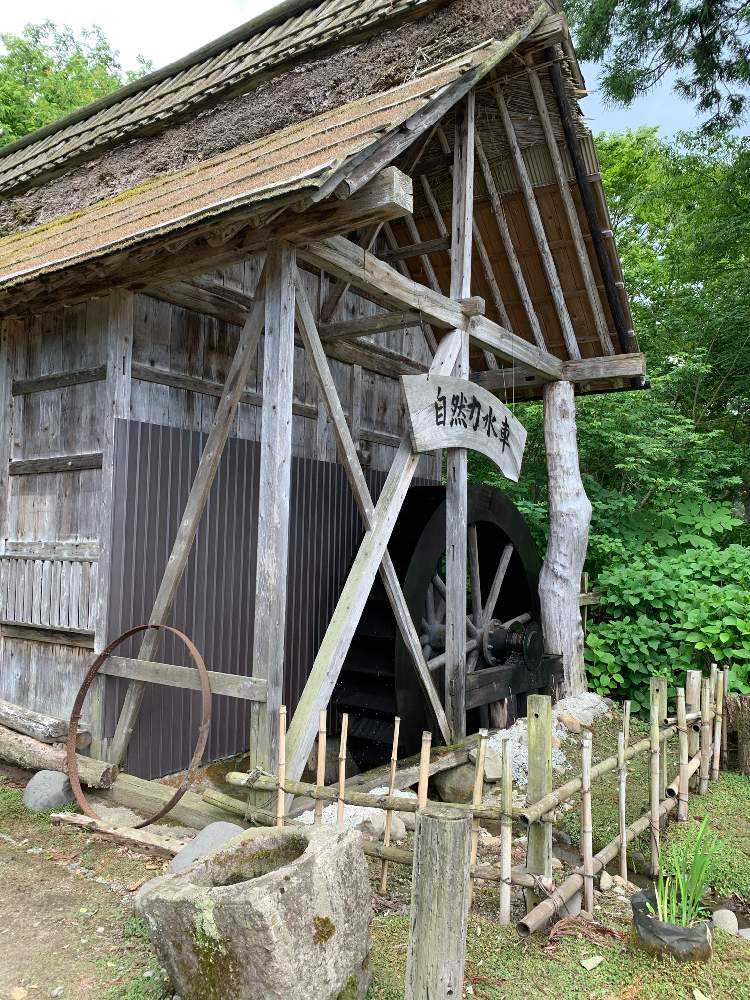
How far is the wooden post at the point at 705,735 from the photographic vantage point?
481cm

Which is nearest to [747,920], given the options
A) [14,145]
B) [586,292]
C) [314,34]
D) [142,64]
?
[586,292]

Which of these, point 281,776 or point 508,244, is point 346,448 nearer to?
point 281,776

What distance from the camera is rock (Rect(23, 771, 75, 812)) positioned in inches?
160

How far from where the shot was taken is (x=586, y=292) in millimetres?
6648

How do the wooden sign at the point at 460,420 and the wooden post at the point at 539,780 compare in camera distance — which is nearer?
the wooden post at the point at 539,780

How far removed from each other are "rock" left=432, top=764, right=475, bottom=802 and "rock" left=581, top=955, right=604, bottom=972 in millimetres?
2547

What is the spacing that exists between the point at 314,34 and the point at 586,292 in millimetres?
2988

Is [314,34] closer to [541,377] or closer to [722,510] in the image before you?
[541,377]

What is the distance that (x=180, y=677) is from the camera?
3.98m

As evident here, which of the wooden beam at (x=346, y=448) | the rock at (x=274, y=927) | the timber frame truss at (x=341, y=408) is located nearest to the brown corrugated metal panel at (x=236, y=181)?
the timber frame truss at (x=341, y=408)

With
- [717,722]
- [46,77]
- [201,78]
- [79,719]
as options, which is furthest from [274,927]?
[46,77]

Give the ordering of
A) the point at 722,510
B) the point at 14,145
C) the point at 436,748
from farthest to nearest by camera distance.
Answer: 1. the point at 722,510
2. the point at 14,145
3. the point at 436,748

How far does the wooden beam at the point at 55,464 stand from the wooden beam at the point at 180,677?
3.78 ft

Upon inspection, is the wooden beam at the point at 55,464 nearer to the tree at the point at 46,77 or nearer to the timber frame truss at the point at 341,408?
the timber frame truss at the point at 341,408
